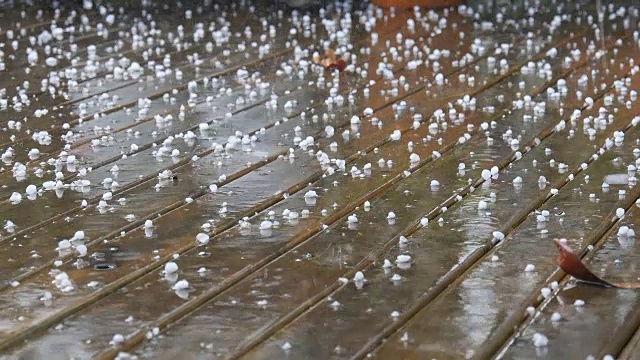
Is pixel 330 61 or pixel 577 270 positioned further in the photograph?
pixel 330 61

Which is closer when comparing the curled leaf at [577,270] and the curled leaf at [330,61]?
the curled leaf at [577,270]

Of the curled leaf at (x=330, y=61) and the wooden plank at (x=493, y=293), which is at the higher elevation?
the curled leaf at (x=330, y=61)

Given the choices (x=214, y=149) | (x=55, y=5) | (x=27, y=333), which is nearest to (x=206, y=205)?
(x=214, y=149)

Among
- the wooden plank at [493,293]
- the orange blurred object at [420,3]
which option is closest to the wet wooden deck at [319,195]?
the wooden plank at [493,293]

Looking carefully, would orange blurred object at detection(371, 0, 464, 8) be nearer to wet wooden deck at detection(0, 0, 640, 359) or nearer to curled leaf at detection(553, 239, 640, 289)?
wet wooden deck at detection(0, 0, 640, 359)

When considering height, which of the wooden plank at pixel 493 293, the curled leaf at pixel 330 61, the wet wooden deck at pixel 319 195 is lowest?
the wooden plank at pixel 493 293

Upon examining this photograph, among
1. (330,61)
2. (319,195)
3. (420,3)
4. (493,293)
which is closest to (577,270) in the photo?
(493,293)

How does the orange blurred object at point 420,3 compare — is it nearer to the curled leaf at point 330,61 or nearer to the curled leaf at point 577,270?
the curled leaf at point 330,61

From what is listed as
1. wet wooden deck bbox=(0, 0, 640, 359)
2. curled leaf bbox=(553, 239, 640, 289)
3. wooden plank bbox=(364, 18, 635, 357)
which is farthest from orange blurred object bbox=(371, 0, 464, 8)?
curled leaf bbox=(553, 239, 640, 289)

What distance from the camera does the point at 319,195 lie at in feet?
7.63

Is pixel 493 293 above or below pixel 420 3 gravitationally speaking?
below

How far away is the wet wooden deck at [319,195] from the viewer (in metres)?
1.62

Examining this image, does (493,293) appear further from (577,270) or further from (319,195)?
(319,195)

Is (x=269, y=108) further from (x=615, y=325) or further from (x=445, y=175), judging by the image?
(x=615, y=325)
